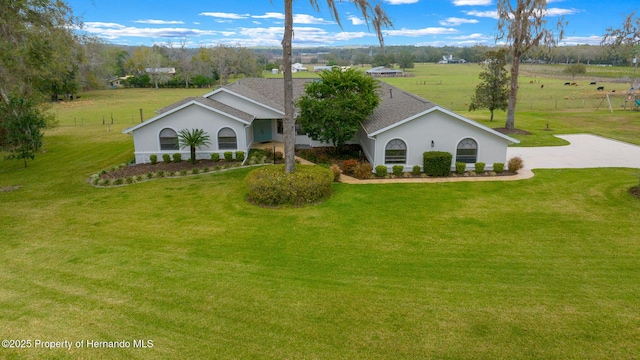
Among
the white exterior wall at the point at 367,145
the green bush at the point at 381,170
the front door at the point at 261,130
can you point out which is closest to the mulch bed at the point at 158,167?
the front door at the point at 261,130

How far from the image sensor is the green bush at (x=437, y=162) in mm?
19000

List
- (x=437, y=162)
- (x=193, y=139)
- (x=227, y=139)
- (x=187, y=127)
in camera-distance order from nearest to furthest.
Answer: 1. (x=437, y=162)
2. (x=193, y=139)
3. (x=187, y=127)
4. (x=227, y=139)

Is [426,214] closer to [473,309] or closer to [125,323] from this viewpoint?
[473,309]

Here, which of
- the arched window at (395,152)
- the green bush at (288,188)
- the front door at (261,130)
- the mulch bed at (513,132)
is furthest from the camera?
the mulch bed at (513,132)

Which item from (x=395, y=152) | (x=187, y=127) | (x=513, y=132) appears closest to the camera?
(x=395, y=152)

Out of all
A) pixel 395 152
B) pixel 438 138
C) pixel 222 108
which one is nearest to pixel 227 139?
pixel 222 108

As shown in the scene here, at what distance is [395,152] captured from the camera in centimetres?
1959

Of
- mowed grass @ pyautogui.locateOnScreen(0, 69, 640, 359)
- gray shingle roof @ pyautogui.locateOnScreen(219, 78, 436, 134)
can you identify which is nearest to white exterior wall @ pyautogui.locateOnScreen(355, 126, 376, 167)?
gray shingle roof @ pyautogui.locateOnScreen(219, 78, 436, 134)

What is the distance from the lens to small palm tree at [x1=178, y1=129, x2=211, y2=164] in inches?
842

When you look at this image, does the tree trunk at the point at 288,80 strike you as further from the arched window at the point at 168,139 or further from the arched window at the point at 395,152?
the arched window at the point at 168,139

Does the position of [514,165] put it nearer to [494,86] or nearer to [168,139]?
[494,86]

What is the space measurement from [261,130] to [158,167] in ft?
26.7

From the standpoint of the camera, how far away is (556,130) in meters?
31.9

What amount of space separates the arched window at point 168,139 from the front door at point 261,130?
20.2 ft
